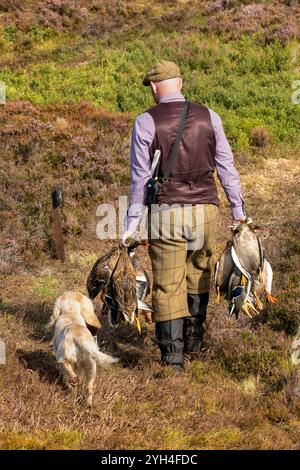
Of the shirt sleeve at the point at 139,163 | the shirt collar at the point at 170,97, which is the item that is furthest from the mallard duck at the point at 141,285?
the shirt collar at the point at 170,97

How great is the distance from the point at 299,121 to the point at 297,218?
15.8 feet

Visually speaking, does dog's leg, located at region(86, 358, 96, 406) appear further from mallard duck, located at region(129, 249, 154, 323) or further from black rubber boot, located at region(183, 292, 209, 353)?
black rubber boot, located at region(183, 292, 209, 353)

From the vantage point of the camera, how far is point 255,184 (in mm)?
11977

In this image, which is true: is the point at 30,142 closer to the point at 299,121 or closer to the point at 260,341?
the point at 299,121

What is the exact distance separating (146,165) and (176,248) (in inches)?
30.6

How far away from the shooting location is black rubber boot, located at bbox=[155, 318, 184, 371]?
5.55 m

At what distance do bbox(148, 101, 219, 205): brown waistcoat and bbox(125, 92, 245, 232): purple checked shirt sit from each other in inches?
2.1

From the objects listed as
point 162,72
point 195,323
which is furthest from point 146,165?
point 195,323

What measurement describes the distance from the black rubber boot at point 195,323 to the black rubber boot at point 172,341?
0.28 meters

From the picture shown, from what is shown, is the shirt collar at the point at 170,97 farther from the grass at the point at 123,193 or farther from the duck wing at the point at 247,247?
the grass at the point at 123,193

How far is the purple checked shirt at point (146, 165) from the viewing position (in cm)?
507

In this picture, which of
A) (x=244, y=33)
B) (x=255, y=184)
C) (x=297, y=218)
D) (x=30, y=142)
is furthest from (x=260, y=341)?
(x=244, y=33)

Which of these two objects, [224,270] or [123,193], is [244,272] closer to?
[224,270]

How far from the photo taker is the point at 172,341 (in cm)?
555
